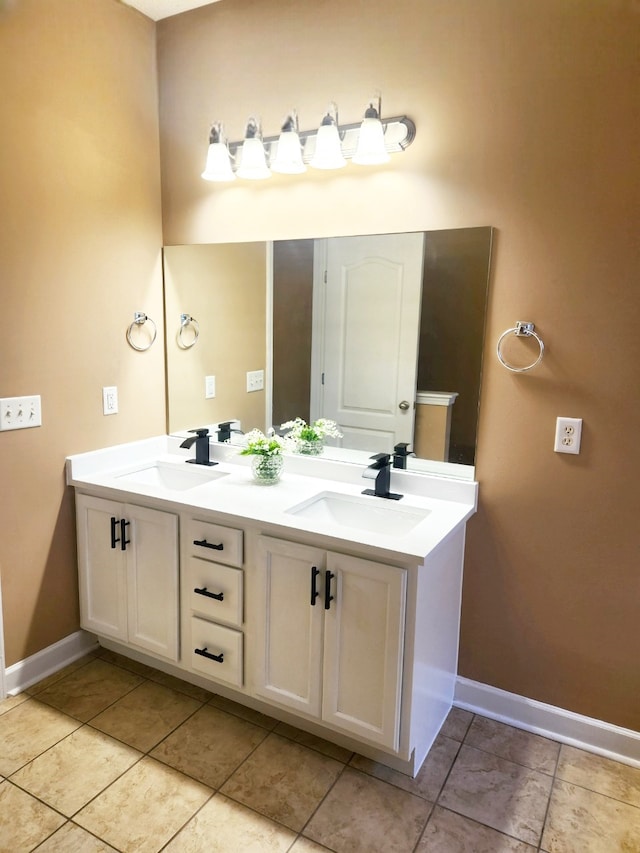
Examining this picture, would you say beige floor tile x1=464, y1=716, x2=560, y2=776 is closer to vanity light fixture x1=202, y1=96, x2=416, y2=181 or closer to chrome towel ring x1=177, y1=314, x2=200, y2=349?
chrome towel ring x1=177, y1=314, x2=200, y2=349

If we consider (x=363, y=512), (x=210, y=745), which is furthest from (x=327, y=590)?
(x=210, y=745)

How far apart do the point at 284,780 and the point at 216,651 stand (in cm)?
47

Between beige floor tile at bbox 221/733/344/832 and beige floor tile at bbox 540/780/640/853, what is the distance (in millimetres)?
648

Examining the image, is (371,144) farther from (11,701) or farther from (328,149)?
(11,701)

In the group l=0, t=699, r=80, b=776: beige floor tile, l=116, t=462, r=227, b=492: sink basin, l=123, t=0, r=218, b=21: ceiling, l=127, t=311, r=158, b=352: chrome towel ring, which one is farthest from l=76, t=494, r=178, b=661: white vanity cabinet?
l=123, t=0, r=218, b=21: ceiling

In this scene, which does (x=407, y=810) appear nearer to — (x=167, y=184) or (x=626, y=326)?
(x=626, y=326)

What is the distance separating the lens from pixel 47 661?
2336 millimetres

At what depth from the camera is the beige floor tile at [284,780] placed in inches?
67.9

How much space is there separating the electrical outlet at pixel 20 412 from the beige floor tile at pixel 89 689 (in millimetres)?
1015

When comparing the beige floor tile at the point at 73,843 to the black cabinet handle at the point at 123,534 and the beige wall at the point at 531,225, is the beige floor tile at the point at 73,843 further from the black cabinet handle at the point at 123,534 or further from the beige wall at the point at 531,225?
the beige wall at the point at 531,225

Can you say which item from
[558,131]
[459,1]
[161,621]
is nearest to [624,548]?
[558,131]

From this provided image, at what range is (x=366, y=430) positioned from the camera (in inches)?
90.6

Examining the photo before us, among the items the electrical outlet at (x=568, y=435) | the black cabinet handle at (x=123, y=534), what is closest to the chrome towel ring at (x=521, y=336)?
the electrical outlet at (x=568, y=435)

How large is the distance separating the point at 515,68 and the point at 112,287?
1.68 m
